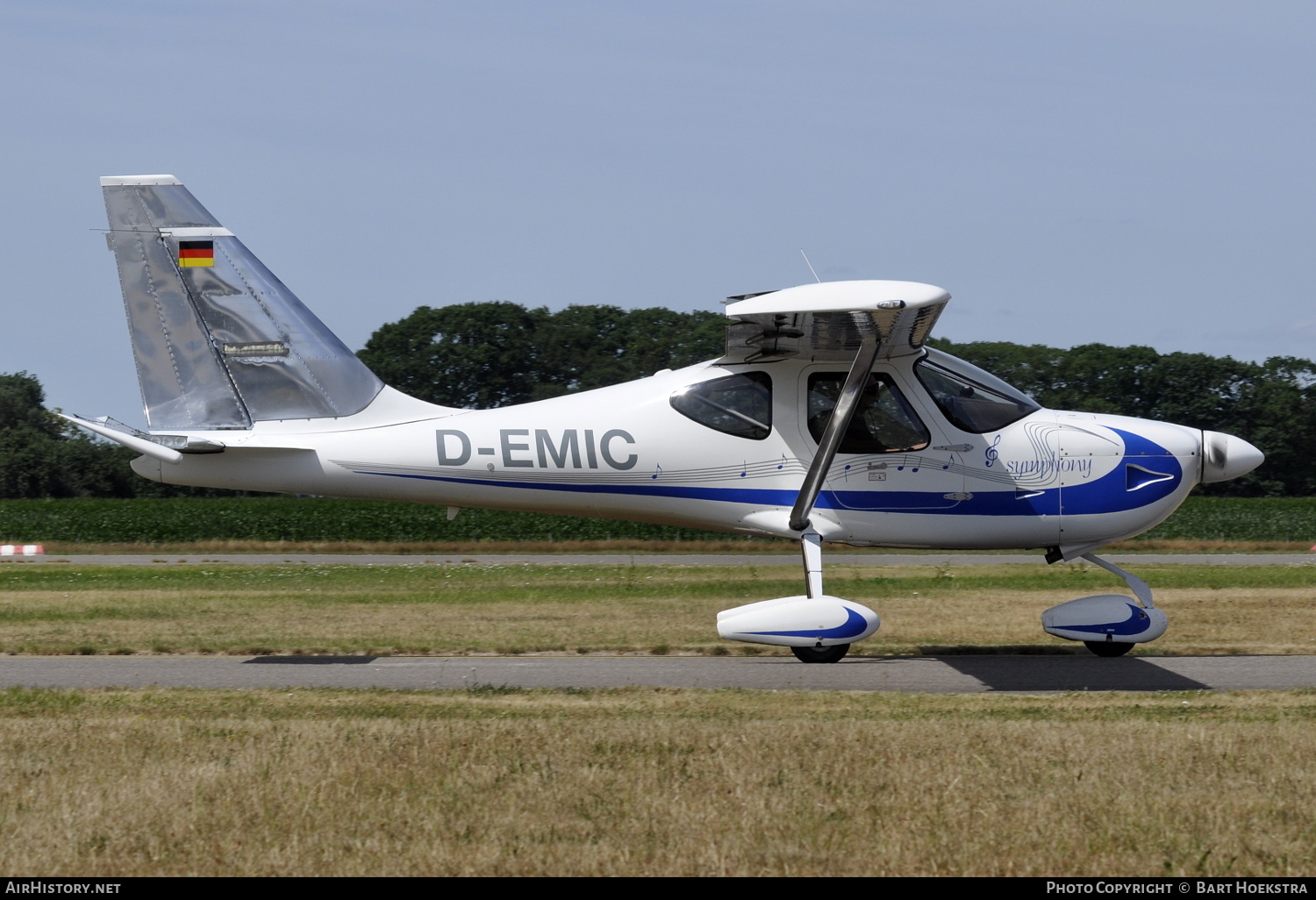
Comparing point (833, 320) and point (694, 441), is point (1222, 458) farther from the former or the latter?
point (694, 441)

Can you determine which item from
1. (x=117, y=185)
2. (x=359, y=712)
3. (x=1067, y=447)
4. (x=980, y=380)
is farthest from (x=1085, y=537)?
(x=117, y=185)

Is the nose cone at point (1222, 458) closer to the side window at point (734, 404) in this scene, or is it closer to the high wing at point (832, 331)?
the high wing at point (832, 331)

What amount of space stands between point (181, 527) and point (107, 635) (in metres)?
23.9

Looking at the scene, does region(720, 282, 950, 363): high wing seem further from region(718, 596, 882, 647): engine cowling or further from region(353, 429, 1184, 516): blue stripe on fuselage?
region(718, 596, 882, 647): engine cowling

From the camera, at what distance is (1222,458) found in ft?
37.0

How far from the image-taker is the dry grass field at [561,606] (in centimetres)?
1226

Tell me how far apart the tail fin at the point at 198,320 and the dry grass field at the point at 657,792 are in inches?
142

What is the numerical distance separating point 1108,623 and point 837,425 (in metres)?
3.05

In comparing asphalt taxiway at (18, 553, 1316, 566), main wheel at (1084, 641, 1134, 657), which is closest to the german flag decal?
main wheel at (1084, 641, 1134, 657)

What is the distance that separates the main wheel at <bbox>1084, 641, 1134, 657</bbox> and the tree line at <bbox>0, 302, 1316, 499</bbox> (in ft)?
88.0

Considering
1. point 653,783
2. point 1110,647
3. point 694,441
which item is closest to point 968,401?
point 694,441

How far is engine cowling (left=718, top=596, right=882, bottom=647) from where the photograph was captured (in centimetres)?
1034

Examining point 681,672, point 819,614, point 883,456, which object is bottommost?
point 681,672
